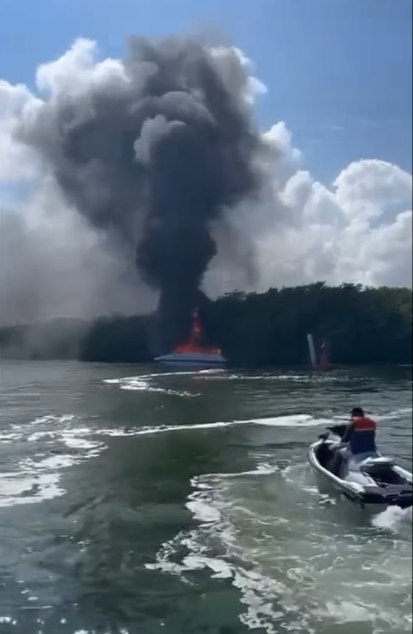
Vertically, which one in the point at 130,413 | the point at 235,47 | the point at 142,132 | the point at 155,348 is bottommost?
the point at 130,413

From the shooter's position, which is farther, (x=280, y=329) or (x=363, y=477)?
(x=280, y=329)

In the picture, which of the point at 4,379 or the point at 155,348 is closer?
the point at 4,379

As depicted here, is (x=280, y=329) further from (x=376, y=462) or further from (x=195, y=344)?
(x=376, y=462)

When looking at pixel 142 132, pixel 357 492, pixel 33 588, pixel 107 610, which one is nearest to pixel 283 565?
pixel 357 492

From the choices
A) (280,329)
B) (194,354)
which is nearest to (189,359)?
(194,354)

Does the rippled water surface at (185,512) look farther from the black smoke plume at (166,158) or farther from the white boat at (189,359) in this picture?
the black smoke plume at (166,158)

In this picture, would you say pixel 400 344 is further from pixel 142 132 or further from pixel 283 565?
pixel 142 132

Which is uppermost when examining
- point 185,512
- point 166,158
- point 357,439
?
point 166,158
